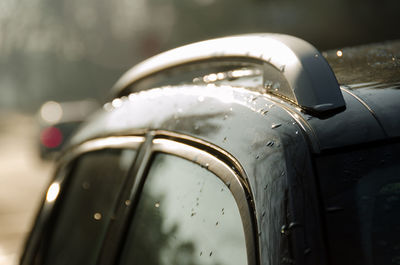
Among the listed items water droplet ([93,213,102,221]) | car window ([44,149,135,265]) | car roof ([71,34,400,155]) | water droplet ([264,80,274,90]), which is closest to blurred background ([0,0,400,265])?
car window ([44,149,135,265])

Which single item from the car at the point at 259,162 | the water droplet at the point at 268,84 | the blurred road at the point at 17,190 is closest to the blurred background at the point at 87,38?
the blurred road at the point at 17,190

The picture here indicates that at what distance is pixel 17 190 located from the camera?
785 inches

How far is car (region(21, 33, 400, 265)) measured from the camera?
1.36m

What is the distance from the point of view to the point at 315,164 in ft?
A: 4.59

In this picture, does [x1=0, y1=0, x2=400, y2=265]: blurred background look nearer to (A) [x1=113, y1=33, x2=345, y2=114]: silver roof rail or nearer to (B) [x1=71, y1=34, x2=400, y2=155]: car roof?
(B) [x1=71, y1=34, x2=400, y2=155]: car roof

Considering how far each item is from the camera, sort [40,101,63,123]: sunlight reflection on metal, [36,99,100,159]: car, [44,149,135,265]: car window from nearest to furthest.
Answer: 1. [44,149,135,265]: car window
2. [36,99,100,159]: car
3. [40,101,63,123]: sunlight reflection on metal

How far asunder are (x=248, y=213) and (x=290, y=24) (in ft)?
94.3

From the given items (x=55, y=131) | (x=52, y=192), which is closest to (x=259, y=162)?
(x=52, y=192)

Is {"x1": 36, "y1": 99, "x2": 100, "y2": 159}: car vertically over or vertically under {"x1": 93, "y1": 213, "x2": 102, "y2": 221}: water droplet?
over

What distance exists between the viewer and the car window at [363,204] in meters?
1.34

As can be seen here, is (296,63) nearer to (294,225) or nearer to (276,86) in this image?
(276,86)

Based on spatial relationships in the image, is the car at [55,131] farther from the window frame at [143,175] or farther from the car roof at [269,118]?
the car roof at [269,118]

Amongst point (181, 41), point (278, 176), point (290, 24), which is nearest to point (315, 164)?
point (278, 176)

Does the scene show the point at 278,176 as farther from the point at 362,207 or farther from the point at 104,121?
the point at 104,121
